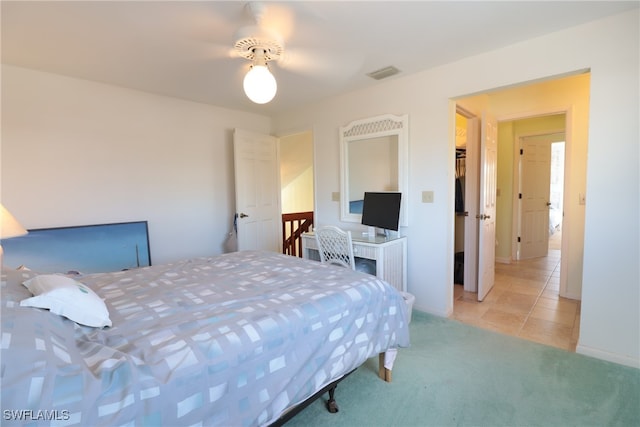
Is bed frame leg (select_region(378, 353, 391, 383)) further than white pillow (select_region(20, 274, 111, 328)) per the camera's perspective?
Yes

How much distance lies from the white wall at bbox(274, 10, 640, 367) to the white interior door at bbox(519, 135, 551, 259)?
9.89ft

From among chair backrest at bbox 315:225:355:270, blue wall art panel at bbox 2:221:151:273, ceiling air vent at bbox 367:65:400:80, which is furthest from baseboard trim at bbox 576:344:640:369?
blue wall art panel at bbox 2:221:151:273

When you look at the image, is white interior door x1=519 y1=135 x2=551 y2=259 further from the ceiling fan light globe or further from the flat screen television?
the ceiling fan light globe

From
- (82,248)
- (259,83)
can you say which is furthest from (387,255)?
(82,248)

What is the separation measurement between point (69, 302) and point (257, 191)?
118 inches

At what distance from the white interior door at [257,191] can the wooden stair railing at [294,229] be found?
29 cm

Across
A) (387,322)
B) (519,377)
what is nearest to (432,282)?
(519,377)

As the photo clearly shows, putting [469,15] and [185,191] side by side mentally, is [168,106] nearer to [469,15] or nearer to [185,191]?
[185,191]

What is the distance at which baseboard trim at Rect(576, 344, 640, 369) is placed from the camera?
80.3 inches

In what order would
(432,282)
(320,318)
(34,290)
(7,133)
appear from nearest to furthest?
(34,290) < (320,318) < (7,133) < (432,282)

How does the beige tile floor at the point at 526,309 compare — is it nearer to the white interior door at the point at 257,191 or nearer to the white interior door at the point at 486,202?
the white interior door at the point at 486,202

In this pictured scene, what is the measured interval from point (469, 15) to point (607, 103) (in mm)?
1109

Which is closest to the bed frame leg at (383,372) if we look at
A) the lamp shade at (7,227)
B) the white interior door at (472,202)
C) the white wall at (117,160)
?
the white interior door at (472,202)

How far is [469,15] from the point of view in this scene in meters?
1.96
